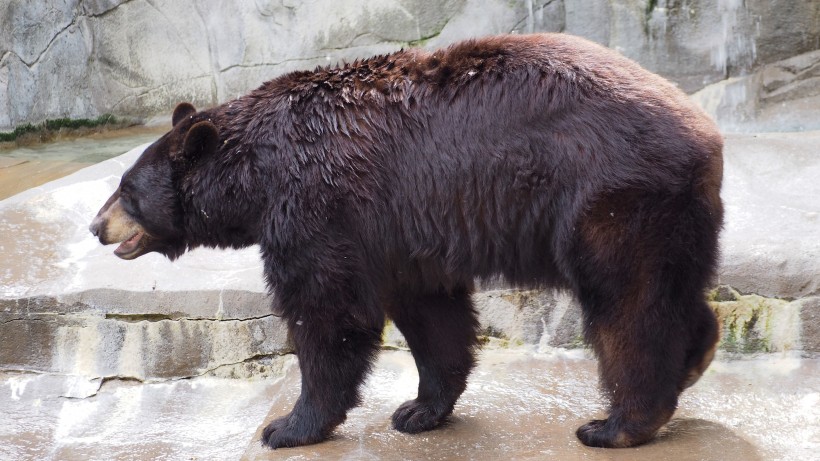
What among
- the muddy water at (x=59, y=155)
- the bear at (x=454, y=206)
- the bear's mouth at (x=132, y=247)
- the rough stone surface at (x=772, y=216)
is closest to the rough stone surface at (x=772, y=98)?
the rough stone surface at (x=772, y=216)

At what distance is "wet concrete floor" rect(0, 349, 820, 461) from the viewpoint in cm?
417

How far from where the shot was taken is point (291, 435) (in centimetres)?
436

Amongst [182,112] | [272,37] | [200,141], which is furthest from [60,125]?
[200,141]

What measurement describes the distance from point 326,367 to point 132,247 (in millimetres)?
1306

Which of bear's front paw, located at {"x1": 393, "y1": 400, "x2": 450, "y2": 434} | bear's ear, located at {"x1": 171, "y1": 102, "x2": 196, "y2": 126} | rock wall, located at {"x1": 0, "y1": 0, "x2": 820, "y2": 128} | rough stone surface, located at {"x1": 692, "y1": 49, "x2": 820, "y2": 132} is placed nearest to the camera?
bear's front paw, located at {"x1": 393, "y1": 400, "x2": 450, "y2": 434}

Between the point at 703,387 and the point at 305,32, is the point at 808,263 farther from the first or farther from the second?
the point at 305,32

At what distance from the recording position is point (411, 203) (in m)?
4.21

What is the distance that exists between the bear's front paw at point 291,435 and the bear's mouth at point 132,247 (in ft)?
3.93

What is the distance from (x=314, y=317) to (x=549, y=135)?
132cm

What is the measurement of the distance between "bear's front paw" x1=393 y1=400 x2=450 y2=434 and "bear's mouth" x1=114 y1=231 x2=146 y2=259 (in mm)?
1566

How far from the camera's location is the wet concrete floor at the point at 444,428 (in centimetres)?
417

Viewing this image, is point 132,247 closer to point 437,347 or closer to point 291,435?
point 291,435

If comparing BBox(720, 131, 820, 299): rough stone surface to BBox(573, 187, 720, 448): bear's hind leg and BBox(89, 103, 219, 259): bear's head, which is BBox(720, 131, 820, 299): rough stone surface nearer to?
BBox(573, 187, 720, 448): bear's hind leg

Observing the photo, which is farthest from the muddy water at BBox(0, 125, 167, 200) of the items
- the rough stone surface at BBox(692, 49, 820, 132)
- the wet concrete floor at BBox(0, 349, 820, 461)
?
the rough stone surface at BBox(692, 49, 820, 132)
